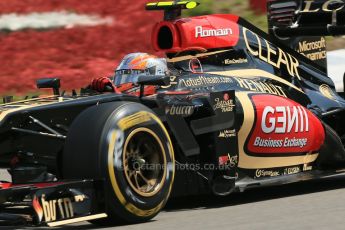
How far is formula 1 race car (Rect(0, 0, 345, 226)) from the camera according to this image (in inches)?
242

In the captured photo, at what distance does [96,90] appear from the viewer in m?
7.27

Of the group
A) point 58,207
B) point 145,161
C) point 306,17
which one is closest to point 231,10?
point 306,17

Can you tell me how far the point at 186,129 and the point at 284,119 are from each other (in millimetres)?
1169

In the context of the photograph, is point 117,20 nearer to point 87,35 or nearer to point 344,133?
point 87,35

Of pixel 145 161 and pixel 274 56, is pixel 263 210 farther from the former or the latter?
pixel 274 56

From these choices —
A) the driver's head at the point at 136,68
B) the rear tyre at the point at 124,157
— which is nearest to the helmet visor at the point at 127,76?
the driver's head at the point at 136,68

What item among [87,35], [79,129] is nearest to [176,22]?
[79,129]

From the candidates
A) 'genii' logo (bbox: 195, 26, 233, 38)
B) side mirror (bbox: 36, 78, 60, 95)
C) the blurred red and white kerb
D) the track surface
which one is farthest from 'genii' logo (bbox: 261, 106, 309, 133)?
the blurred red and white kerb

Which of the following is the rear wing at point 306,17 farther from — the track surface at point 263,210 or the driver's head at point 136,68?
the driver's head at point 136,68

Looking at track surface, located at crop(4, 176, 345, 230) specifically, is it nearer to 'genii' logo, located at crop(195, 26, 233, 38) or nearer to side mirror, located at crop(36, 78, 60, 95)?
side mirror, located at crop(36, 78, 60, 95)

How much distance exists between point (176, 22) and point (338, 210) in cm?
244

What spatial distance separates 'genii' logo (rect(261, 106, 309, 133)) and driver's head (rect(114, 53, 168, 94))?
100 centimetres

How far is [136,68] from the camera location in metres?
7.88

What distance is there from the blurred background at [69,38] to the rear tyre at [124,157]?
32.0ft
